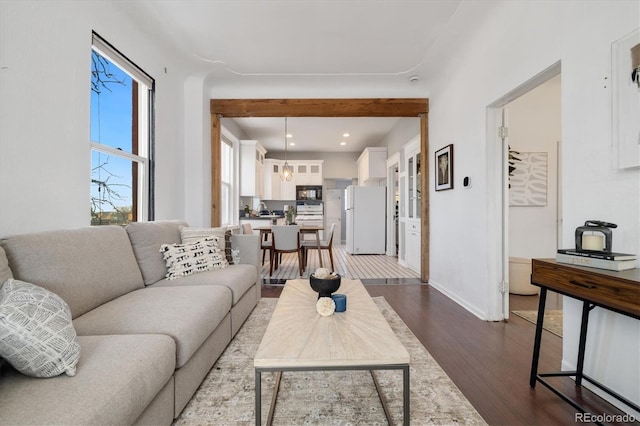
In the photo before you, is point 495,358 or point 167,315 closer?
point 167,315

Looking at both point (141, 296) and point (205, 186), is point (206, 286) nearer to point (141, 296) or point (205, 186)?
point (141, 296)

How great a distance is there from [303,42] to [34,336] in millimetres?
3258

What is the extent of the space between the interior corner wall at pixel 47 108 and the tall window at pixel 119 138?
18cm

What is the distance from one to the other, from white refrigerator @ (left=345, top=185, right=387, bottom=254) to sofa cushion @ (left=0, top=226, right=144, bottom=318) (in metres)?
5.32

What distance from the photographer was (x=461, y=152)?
129 inches

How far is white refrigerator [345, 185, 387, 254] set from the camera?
22.8 ft

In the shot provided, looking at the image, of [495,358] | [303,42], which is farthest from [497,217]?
[303,42]

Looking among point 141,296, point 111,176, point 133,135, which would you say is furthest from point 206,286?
point 133,135

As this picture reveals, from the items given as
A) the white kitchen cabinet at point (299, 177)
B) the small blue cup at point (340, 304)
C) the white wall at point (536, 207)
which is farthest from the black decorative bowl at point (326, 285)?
the white kitchen cabinet at point (299, 177)

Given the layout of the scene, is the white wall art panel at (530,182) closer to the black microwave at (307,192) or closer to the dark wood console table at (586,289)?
the dark wood console table at (586,289)

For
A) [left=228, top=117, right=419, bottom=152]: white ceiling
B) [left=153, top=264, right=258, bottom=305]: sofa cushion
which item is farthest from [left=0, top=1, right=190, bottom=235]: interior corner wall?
[left=228, top=117, right=419, bottom=152]: white ceiling

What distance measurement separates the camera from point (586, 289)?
141 cm

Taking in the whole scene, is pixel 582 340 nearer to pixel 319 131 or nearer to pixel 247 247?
pixel 247 247

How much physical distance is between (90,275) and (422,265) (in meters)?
3.81
